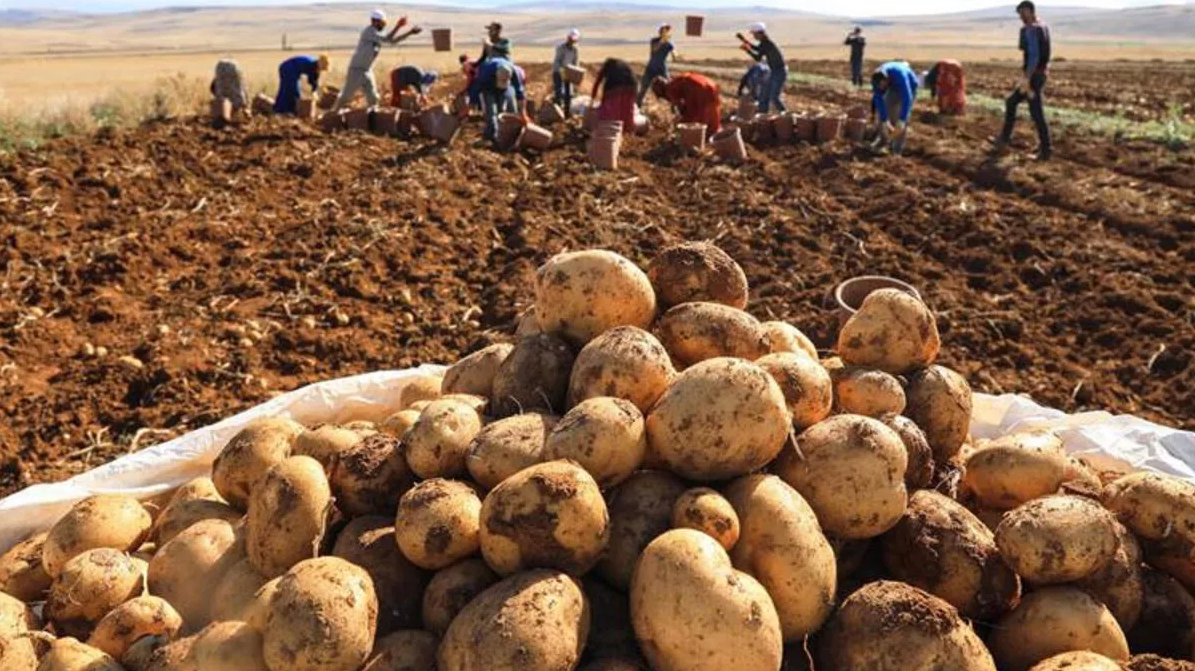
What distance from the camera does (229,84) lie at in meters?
14.6

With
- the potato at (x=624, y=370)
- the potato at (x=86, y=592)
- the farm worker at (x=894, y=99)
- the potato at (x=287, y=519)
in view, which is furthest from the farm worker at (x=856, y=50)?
the potato at (x=86, y=592)

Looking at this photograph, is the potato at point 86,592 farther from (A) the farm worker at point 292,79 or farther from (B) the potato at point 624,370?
(A) the farm worker at point 292,79

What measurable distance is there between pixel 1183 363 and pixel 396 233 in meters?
6.49

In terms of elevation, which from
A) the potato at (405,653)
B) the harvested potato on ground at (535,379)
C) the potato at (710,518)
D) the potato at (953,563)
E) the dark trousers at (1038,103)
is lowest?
the potato at (405,653)

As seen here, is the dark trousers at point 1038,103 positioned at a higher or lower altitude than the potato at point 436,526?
higher

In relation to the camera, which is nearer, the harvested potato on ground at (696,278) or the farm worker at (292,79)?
the harvested potato on ground at (696,278)

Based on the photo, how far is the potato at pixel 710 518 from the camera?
254 centimetres

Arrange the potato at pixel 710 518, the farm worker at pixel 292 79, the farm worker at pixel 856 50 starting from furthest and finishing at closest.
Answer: the farm worker at pixel 856 50
the farm worker at pixel 292 79
the potato at pixel 710 518

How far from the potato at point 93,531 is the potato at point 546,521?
159cm

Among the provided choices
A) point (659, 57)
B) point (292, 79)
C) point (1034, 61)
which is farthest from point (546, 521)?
point (659, 57)

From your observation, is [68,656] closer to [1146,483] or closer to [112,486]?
[112,486]

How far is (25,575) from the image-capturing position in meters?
3.29

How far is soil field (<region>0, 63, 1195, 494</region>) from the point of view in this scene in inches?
232

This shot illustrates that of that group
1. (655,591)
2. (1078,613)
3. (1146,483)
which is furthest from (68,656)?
(1146,483)
